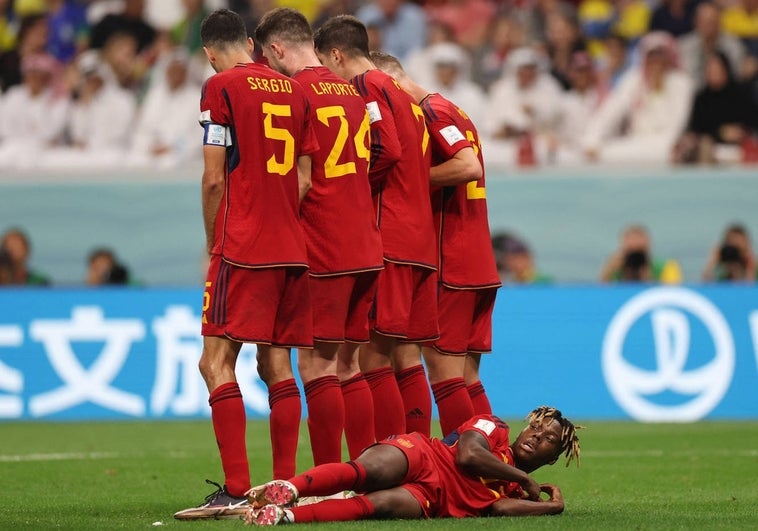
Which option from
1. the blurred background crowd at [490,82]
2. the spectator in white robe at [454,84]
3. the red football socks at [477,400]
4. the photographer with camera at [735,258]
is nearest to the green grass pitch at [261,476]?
the red football socks at [477,400]

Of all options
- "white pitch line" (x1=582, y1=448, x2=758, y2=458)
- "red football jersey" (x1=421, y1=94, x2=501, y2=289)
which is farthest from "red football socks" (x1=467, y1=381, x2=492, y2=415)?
"white pitch line" (x1=582, y1=448, x2=758, y2=458)

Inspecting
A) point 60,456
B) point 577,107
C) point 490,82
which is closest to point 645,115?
point 577,107

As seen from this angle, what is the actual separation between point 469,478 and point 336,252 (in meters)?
1.40

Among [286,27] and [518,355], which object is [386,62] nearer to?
[286,27]

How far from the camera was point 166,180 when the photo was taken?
54.6ft

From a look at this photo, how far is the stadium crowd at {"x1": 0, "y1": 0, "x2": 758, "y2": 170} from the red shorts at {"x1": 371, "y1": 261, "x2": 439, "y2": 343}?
8990 millimetres

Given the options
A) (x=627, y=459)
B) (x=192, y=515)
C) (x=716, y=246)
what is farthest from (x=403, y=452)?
(x=716, y=246)

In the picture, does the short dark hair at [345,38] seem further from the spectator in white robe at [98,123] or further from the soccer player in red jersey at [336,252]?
the spectator in white robe at [98,123]

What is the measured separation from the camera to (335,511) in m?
6.28

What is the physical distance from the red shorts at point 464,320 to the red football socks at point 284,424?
1365mm

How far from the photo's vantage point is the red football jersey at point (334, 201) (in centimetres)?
725

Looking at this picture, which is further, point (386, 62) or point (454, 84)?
point (454, 84)

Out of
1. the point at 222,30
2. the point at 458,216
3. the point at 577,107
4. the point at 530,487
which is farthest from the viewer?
the point at 577,107

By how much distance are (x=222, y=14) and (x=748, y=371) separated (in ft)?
26.9
